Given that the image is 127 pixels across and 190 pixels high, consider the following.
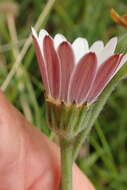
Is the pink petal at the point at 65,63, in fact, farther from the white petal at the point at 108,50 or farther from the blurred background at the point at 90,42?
the blurred background at the point at 90,42

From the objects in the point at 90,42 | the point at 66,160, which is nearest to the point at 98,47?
the point at 66,160

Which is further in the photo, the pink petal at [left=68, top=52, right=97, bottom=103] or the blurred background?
the blurred background

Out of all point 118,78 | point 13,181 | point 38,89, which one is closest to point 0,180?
point 13,181

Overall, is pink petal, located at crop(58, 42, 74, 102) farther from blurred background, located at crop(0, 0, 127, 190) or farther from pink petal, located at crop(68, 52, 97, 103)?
blurred background, located at crop(0, 0, 127, 190)

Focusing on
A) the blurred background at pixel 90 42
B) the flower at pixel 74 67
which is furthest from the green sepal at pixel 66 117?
the blurred background at pixel 90 42

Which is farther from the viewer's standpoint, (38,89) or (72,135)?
(38,89)

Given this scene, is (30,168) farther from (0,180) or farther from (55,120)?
(55,120)

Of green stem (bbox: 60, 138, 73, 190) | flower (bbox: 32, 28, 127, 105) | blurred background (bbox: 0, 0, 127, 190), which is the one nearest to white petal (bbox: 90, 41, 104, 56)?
flower (bbox: 32, 28, 127, 105)

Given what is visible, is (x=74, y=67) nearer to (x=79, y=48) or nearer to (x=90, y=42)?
(x=79, y=48)
